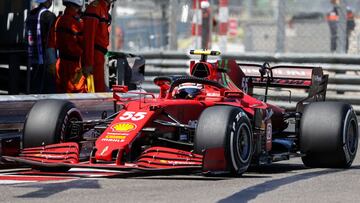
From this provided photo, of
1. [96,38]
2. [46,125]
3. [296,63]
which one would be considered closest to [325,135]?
[46,125]

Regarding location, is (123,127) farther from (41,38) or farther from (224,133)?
(41,38)

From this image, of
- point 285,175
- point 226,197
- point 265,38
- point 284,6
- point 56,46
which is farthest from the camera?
point 265,38

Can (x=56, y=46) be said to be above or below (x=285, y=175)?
above

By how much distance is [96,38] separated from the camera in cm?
1282

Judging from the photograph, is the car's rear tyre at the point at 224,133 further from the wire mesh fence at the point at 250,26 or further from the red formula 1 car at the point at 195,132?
the wire mesh fence at the point at 250,26

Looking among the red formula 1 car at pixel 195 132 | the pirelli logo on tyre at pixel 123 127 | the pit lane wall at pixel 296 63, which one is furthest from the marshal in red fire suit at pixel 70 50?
the pirelli logo on tyre at pixel 123 127

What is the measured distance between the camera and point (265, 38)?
25.2 m

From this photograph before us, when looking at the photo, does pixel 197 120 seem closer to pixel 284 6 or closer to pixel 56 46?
pixel 56 46

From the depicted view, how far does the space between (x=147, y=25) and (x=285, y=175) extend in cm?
1342

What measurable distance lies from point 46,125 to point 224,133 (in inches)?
68.8

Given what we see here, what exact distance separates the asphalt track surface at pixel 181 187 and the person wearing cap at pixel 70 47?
9.37 feet

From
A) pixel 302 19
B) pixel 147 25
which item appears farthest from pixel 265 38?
pixel 147 25

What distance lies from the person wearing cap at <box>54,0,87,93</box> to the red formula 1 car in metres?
2.32

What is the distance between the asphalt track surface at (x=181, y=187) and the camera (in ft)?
25.5
